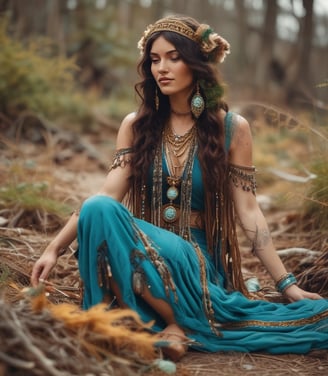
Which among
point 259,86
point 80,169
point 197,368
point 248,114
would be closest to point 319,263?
point 197,368

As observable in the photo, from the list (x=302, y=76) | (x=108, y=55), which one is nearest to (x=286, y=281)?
(x=108, y=55)

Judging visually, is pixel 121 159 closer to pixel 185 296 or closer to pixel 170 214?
pixel 170 214

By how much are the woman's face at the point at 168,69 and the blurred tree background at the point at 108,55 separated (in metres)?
1.56

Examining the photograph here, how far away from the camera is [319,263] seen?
346 cm

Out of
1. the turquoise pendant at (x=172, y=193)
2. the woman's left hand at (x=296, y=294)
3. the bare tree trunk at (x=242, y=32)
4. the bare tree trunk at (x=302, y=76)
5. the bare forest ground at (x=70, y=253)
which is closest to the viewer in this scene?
the bare forest ground at (x=70, y=253)

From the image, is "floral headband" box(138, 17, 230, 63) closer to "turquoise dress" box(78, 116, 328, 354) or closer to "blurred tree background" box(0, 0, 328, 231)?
"blurred tree background" box(0, 0, 328, 231)

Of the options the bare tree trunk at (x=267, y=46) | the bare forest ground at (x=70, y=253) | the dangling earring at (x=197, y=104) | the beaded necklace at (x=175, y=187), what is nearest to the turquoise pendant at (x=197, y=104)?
the dangling earring at (x=197, y=104)

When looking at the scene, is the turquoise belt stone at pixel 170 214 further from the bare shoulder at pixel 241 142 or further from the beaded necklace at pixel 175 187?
the bare shoulder at pixel 241 142

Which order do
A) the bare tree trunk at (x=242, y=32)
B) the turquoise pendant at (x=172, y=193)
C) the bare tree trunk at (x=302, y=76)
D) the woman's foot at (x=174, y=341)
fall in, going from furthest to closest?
1. the bare tree trunk at (x=242, y=32)
2. the bare tree trunk at (x=302, y=76)
3. the turquoise pendant at (x=172, y=193)
4. the woman's foot at (x=174, y=341)

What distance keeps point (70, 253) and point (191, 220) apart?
1.03 metres

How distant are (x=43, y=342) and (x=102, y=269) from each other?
48cm

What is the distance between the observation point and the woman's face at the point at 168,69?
2863 millimetres

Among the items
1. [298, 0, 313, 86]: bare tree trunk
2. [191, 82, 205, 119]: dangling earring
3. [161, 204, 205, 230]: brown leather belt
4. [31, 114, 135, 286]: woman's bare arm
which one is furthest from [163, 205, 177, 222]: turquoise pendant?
[298, 0, 313, 86]: bare tree trunk

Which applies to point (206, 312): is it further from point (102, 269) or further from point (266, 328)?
point (102, 269)
